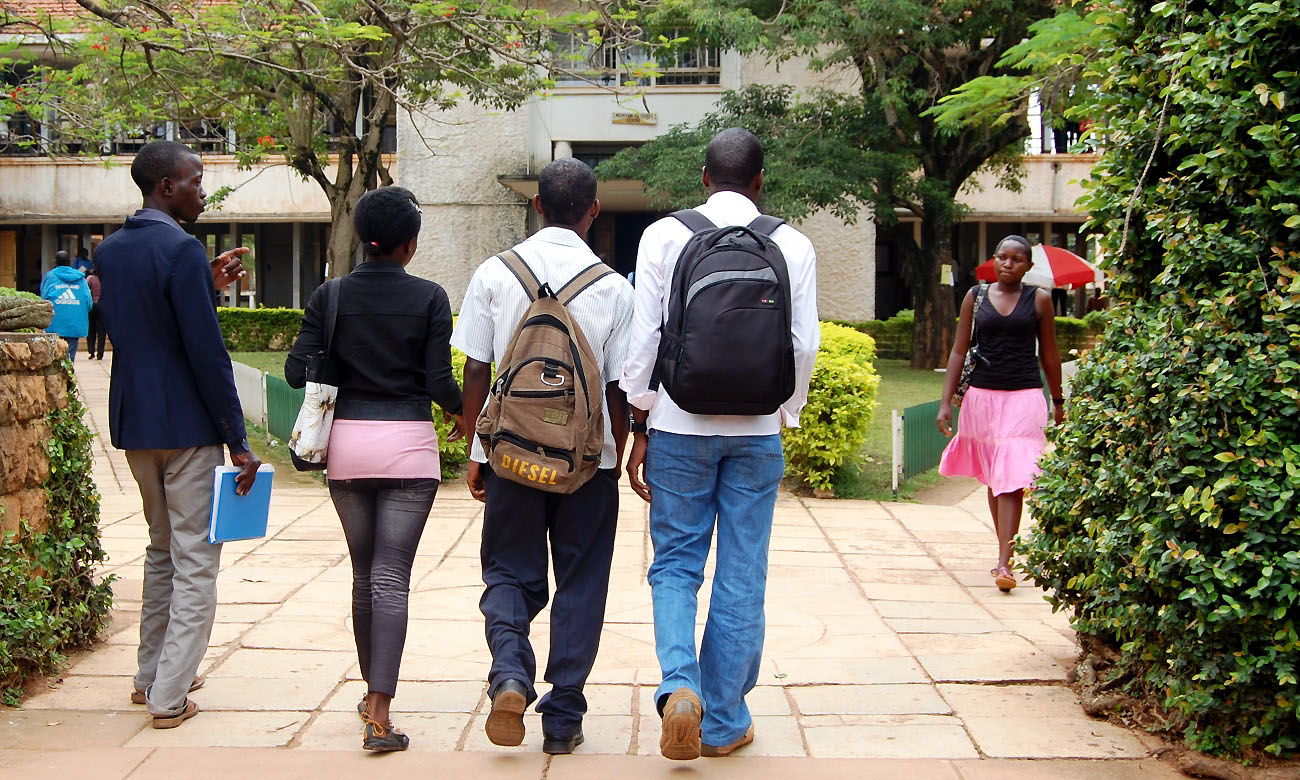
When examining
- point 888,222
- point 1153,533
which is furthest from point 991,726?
point 888,222

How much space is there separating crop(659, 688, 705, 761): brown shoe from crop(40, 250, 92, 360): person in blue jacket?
15285 mm

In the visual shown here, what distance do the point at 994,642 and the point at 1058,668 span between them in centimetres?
42

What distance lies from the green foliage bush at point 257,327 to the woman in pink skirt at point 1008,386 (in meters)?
19.1

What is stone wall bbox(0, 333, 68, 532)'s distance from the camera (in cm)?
441

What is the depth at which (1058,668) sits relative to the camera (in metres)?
4.91

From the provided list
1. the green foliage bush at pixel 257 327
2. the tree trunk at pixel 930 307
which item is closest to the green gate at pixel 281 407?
the tree trunk at pixel 930 307

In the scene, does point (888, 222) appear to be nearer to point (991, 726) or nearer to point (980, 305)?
point (980, 305)

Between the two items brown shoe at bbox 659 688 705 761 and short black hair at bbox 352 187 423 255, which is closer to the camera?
brown shoe at bbox 659 688 705 761

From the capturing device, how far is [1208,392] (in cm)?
369

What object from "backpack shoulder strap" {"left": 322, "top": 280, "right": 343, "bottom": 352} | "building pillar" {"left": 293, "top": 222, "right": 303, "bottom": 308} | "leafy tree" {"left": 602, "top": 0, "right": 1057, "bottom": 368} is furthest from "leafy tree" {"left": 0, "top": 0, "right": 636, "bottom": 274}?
"building pillar" {"left": 293, "top": 222, "right": 303, "bottom": 308}

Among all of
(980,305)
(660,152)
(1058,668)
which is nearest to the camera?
(1058,668)

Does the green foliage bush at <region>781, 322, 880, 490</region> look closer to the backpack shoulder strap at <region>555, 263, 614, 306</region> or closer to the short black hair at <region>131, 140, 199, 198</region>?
the backpack shoulder strap at <region>555, 263, 614, 306</region>

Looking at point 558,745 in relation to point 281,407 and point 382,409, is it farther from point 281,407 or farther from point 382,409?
point 281,407

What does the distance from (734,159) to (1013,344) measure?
2985 millimetres
